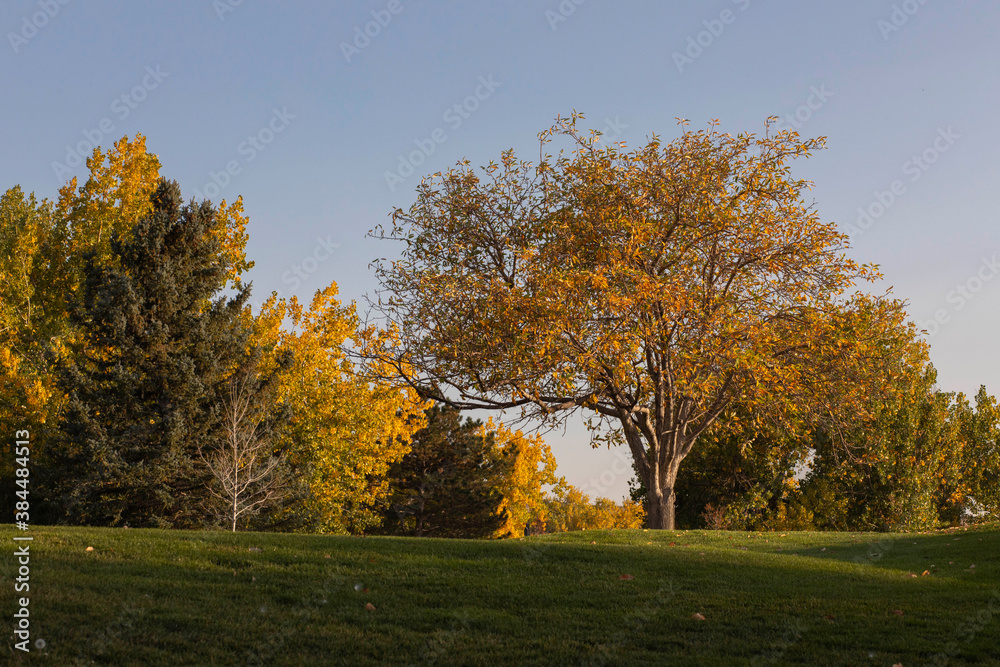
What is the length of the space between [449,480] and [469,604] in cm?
4048

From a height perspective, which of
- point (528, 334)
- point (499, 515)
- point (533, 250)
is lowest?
point (499, 515)

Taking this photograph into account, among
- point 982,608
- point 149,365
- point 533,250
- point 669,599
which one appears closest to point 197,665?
point 669,599

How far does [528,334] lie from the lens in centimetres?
1703

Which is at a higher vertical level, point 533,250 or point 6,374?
point 533,250

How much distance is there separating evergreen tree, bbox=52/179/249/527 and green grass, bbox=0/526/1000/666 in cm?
1212

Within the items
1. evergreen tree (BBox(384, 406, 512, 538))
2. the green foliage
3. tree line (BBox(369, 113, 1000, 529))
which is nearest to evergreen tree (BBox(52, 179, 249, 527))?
tree line (BBox(369, 113, 1000, 529))

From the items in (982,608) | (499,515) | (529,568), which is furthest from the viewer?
(499,515)

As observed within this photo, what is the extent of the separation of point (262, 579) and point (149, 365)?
17.5m

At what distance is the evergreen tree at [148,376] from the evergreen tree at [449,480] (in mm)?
22843

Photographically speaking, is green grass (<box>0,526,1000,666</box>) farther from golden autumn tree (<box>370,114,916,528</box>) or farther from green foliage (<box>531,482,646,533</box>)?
green foliage (<box>531,482,646,533</box>)

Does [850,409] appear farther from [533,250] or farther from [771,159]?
[533,250]

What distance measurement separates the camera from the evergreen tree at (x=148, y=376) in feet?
78.9

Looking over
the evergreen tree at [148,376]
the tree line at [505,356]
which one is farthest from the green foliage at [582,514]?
the evergreen tree at [148,376]

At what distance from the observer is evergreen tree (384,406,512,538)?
48438mm
